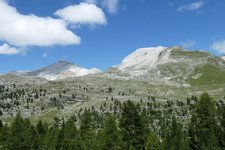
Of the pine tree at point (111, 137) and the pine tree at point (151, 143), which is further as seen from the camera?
the pine tree at point (111, 137)

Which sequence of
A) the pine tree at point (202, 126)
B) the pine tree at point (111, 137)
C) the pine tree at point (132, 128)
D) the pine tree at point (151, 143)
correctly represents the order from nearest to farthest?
the pine tree at point (202, 126) < the pine tree at point (151, 143) < the pine tree at point (132, 128) < the pine tree at point (111, 137)

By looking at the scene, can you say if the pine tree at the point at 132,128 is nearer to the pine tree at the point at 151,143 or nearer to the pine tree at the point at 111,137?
the pine tree at the point at 151,143

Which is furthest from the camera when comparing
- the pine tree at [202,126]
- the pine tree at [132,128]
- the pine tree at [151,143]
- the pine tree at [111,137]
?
the pine tree at [111,137]

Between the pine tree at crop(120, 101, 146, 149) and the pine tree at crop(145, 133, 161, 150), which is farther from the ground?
the pine tree at crop(120, 101, 146, 149)

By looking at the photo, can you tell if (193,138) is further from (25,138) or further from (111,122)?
(25,138)

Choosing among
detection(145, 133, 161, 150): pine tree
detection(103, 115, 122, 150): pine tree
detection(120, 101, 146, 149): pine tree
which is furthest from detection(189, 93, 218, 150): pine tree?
detection(103, 115, 122, 150): pine tree

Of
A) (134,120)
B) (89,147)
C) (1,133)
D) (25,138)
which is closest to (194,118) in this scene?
(134,120)

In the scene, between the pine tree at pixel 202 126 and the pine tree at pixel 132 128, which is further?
the pine tree at pixel 132 128

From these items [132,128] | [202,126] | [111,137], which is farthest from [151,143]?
[202,126]

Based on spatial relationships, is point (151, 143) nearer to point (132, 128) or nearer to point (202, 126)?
point (132, 128)

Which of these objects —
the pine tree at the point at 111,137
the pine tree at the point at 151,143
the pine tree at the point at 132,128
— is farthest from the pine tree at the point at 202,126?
the pine tree at the point at 111,137

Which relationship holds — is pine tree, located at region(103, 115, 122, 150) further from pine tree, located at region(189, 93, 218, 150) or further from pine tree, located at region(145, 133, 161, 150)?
pine tree, located at region(189, 93, 218, 150)

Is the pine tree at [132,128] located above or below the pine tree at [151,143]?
above

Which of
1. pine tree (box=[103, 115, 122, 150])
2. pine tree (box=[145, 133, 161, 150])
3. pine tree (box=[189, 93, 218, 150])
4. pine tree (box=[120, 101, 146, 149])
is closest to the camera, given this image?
pine tree (box=[189, 93, 218, 150])
